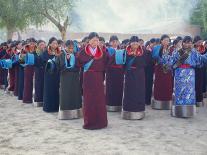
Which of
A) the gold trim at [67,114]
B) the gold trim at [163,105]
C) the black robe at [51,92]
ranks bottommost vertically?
the gold trim at [67,114]

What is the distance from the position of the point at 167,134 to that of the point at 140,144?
82 centimetres

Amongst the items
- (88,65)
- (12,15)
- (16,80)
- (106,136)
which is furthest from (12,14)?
(106,136)

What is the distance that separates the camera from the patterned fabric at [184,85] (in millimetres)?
7928

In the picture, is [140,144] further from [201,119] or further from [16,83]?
[16,83]

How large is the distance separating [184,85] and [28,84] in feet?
14.1

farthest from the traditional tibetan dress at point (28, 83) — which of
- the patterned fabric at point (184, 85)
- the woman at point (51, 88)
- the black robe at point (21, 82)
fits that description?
the patterned fabric at point (184, 85)

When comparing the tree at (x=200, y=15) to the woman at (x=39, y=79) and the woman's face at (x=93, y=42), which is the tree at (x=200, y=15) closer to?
the woman at (x=39, y=79)

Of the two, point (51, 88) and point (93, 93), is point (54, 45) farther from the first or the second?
point (93, 93)

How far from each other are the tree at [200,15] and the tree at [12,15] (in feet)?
62.2

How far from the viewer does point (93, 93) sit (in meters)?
7.18

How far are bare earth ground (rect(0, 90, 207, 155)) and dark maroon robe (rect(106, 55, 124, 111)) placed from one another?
427 mm

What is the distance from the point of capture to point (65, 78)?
793 cm

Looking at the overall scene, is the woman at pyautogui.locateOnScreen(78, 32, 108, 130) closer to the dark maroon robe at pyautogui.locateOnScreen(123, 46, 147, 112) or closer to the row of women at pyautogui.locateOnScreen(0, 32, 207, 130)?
the row of women at pyautogui.locateOnScreen(0, 32, 207, 130)

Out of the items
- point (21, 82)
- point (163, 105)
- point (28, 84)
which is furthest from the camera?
point (21, 82)
